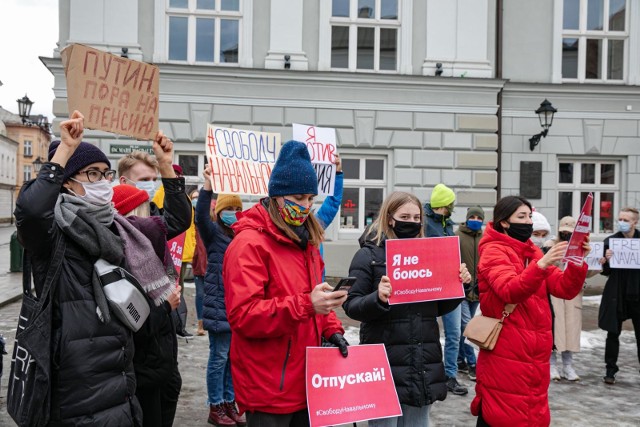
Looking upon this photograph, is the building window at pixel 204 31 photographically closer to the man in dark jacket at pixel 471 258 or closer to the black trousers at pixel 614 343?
the man in dark jacket at pixel 471 258

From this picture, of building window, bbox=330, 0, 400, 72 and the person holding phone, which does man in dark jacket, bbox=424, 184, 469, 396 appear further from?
building window, bbox=330, 0, 400, 72

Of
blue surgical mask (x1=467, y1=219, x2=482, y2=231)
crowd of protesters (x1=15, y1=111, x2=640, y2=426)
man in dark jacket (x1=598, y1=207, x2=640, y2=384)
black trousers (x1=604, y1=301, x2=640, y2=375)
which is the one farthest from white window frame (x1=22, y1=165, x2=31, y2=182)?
crowd of protesters (x1=15, y1=111, x2=640, y2=426)

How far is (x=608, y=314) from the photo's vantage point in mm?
6562

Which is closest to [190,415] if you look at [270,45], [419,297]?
[419,297]

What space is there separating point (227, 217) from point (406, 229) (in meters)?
1.97

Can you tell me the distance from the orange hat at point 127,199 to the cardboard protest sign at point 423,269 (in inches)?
53.8

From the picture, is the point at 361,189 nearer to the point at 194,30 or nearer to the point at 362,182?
the point at 362,182

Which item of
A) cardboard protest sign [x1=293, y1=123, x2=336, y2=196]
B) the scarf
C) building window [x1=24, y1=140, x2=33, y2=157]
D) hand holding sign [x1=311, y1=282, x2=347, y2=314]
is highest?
building window [x1=24, y1=140, x2=33, y2=157]

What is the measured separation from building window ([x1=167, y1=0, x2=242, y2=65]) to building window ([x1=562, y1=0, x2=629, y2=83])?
8.05 meters

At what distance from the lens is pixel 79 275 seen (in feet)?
8.07

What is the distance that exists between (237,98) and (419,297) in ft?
34.9

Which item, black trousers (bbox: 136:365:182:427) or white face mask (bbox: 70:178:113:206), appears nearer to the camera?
white face mask (bbox: 70:178:113:206)

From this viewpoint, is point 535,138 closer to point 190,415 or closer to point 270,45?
point 270,45

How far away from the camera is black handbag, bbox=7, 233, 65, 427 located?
2322 mm
